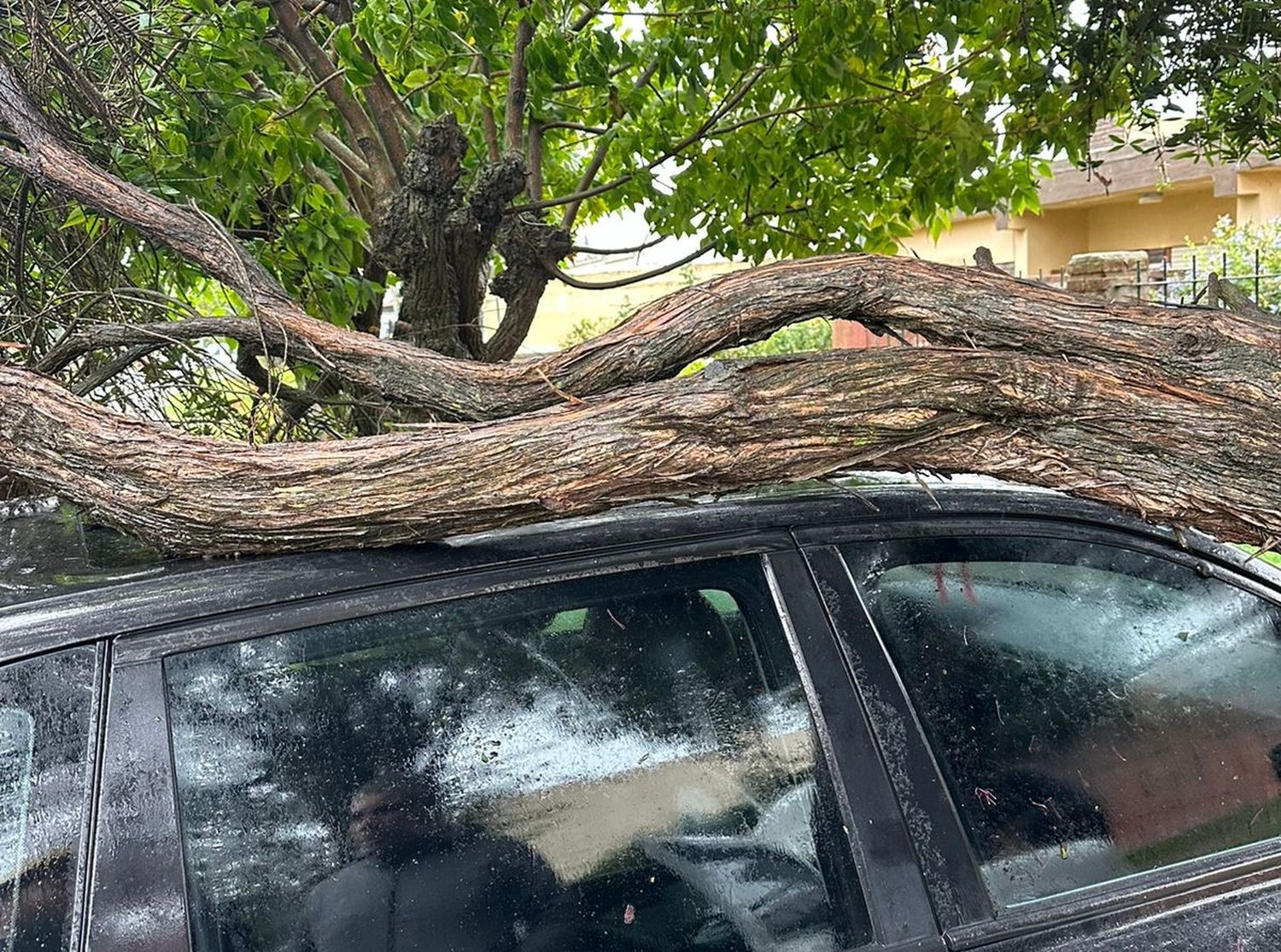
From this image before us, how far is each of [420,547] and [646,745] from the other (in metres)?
0.49

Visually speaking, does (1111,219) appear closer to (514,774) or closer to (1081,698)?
(1081,698)

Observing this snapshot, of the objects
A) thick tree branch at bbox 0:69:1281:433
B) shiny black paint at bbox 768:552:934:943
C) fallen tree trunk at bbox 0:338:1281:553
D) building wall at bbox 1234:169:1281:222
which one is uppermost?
building wall at bbox 1234:169:1281:222

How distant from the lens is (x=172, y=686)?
1.47 metres

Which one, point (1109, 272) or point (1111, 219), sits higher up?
point (1111, 219)

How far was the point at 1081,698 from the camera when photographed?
189cm

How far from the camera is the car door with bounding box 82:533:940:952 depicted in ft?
4.66

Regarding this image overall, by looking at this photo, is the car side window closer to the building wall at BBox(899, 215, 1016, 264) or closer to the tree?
the tree

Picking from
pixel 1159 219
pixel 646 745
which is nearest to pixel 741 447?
pixel 646 745

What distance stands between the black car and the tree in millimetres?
129

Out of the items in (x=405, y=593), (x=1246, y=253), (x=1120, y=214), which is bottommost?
(x=405, y=593)

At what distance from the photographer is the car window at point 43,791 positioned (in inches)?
51.9

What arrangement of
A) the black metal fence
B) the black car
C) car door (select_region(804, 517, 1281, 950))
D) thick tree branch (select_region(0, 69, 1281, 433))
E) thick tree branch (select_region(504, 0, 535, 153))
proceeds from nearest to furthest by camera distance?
the black car → car door (select_region(804, 517, 1281, 950)) → thick tree branch (select_region(0, 69, 1281, 433)) → thick tree branch (select_region(504, 0, 535, 153)) → the black metal fence

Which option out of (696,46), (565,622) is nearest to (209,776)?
(565,622)

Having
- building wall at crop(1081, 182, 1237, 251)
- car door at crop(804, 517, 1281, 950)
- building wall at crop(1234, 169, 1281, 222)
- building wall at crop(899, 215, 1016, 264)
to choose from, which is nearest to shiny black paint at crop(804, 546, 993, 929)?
car door at crop(804, 517, 1281, 950)
